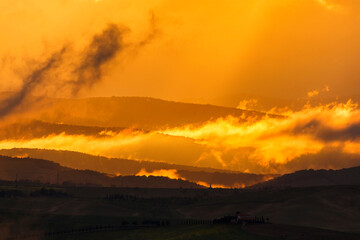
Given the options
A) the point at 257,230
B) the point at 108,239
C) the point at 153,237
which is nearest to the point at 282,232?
the point at 257,230

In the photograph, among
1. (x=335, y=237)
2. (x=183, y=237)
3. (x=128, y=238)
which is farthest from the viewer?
(x=128, y=238)

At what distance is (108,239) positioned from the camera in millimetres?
198250

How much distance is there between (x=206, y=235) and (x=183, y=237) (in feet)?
20.7

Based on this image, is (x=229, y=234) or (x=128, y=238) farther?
(x=128, y=238)

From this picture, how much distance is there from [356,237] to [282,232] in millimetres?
17995

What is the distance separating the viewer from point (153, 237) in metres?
187

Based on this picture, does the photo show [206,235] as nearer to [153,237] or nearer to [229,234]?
[229,234]

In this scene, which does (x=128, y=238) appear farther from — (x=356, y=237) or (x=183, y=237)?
(x=356, y=237)

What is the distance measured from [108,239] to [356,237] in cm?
7017

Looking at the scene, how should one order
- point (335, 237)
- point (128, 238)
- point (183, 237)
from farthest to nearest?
point (128, 238), point (183, 237), point (335, 237)

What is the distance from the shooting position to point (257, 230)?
584 feet

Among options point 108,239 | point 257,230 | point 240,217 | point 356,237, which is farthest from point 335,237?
point 108,239

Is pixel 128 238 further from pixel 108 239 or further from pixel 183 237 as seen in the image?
pixel 183 237

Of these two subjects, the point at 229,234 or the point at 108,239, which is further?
the point at 108,239
